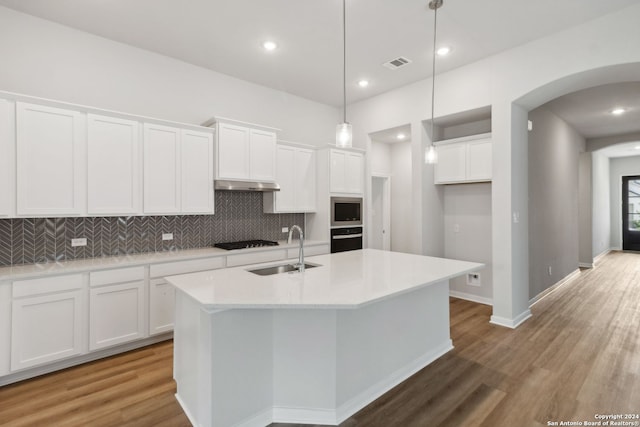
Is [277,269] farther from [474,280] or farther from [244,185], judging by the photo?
[474,280]

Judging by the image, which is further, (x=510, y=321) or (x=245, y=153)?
(x=245, y=153)

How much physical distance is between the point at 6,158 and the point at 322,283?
110 inches

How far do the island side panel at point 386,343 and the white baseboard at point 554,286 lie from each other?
8.03 feet

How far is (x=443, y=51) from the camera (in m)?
3.67

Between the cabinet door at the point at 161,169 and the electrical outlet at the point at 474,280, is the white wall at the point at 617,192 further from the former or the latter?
the cabinet door at the point at 161,169

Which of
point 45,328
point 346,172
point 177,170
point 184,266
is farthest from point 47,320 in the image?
point 346,172

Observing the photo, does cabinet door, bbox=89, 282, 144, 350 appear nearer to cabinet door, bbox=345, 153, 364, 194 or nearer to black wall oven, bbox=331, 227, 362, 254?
black wall oven, bbox=331, 227, 362, 254

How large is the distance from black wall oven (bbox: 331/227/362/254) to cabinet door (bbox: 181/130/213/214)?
194 centimetres

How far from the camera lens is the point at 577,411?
214cm

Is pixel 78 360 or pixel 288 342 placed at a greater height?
pixel 288 342

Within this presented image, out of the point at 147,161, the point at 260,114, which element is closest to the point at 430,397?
the point at 147,161

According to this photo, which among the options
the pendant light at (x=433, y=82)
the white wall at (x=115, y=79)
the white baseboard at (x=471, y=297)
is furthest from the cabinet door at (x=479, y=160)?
the white wall at (x=115, y=79)

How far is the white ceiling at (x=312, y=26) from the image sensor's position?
2826mm

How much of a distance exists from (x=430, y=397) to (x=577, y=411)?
972mm
